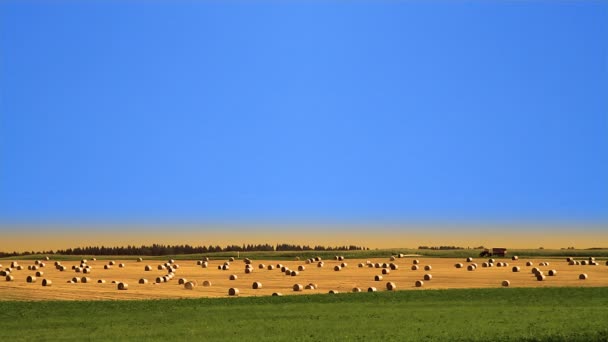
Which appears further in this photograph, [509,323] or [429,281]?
[429,281]

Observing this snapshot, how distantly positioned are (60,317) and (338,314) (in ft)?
31.7

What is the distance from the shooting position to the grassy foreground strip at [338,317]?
74.8 feet

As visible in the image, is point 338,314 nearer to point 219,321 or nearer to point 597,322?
point 219,321

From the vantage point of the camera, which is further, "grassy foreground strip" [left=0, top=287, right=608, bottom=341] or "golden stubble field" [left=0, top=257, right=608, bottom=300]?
"golden stubble field" [left=0, top=257, right=608, bottom=300]

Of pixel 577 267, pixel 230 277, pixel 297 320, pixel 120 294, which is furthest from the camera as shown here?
pixel 577 267

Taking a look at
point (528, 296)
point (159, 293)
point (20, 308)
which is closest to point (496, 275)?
point (528, 296)

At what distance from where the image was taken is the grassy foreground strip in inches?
898

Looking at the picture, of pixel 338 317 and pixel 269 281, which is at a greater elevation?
Result: pixel 269 281

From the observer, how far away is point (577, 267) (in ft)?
189

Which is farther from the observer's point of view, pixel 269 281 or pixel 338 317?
pixel 269 281

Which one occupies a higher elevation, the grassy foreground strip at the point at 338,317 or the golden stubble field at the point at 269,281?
the golden stubble field at the point at 269,281

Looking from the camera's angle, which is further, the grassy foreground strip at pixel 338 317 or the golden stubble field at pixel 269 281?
the golden stubble field at pixel 269 281

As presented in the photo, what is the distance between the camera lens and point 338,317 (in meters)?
26.7

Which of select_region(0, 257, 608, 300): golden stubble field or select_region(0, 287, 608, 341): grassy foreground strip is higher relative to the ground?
select_region(0, 257, 608, 300): golden stubble field
